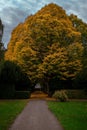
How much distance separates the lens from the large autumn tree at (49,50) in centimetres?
5369

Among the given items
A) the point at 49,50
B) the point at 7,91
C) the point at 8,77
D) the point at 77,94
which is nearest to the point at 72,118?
the point at 8,77

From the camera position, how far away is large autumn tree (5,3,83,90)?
53688 millimetres

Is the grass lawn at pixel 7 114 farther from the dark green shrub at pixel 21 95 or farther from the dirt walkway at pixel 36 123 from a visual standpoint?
the dark green shrub at pixel 21 95

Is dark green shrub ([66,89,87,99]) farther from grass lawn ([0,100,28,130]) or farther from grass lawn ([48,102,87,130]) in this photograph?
grass lawn ([48,102,87,130])

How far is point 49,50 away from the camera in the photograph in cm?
5503

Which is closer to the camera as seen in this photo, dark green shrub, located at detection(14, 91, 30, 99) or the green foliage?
the green foliage

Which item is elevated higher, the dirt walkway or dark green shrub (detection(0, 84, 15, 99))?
dark green shrub (detection(0, 84, 15, 99))

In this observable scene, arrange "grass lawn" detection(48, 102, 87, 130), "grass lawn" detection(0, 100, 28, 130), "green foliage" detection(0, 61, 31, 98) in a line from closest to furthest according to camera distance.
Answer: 1. "grass lawn" detection(48, 102, 87, 130)
2. "grass lawn" detection(0, 100, 28, 130)
3. "green foliage" detection(0, 61, 31, 98)

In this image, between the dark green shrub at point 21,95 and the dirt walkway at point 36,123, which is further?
the dark green shrub at point 21,95

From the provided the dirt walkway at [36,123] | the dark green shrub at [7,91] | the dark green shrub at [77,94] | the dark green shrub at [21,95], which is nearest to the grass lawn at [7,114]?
the dirt walkway at [36,123]

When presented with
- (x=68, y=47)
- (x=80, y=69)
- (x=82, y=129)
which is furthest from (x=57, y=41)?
(x=82, y=129)

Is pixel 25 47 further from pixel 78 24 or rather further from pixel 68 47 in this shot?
pixel 78 24

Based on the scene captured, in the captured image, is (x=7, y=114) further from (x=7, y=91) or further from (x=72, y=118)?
(x=7, y=91)

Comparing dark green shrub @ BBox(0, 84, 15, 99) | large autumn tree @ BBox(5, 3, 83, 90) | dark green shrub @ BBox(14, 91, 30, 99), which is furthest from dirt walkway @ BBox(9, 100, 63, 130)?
large autumn tree @ BBox(5, 3, 83, 90)
